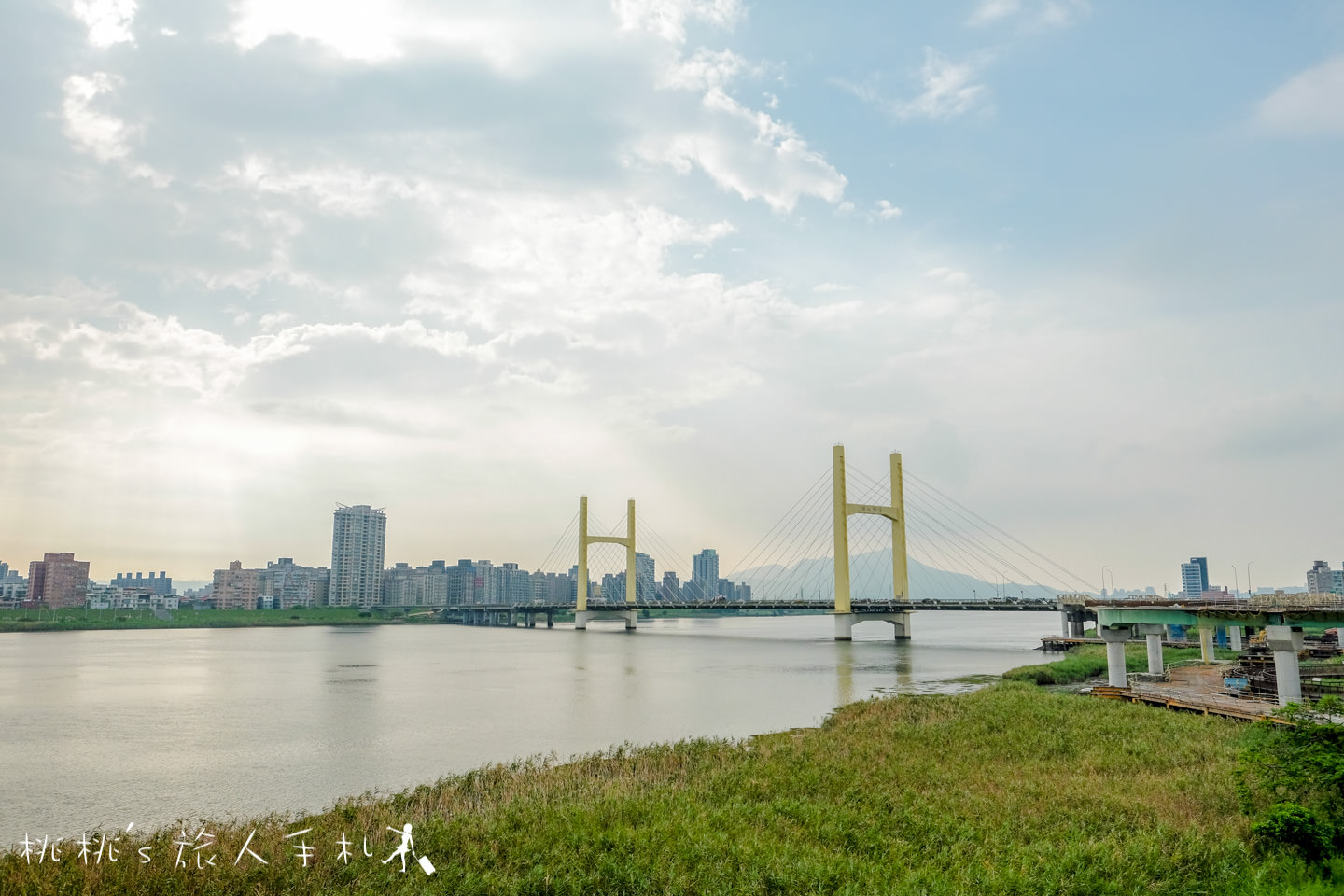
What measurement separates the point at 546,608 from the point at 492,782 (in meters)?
126

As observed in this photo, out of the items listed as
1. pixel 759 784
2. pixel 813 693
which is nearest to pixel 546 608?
pixel 813 693

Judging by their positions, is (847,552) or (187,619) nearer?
(847,552)

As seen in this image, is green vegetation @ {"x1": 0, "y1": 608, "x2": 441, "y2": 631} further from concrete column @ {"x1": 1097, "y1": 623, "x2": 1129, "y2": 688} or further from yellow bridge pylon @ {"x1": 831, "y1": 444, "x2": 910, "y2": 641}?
concrete column @ {"x1": 1097, "y1": 623, "x2": 1129, "y2": 688}

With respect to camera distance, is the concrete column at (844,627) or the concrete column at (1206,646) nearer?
the concrete column at (1206,646)

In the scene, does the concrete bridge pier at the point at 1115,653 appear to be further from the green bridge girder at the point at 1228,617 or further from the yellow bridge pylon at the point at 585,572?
the yellow bridge pylon at the point at 585,572

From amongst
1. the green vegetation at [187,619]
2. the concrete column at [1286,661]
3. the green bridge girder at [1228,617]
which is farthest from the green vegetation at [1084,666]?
the green vegetation at [187,619]

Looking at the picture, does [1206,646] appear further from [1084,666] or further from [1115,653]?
[1115,653]

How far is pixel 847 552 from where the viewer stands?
82.2 meters

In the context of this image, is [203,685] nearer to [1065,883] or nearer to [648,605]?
[1065,883]

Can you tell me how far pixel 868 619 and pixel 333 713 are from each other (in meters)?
67.2

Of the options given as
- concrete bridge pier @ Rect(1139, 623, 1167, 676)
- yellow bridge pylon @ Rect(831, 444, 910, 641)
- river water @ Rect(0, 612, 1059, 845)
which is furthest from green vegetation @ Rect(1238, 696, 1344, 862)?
yellow bridge pylon @ Rect(831, 444, 910, 641)

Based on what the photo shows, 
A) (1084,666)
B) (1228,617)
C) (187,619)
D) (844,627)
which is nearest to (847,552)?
(844,627)

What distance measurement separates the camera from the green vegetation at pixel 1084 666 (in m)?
45.1

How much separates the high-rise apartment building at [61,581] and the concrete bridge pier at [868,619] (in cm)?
17744
